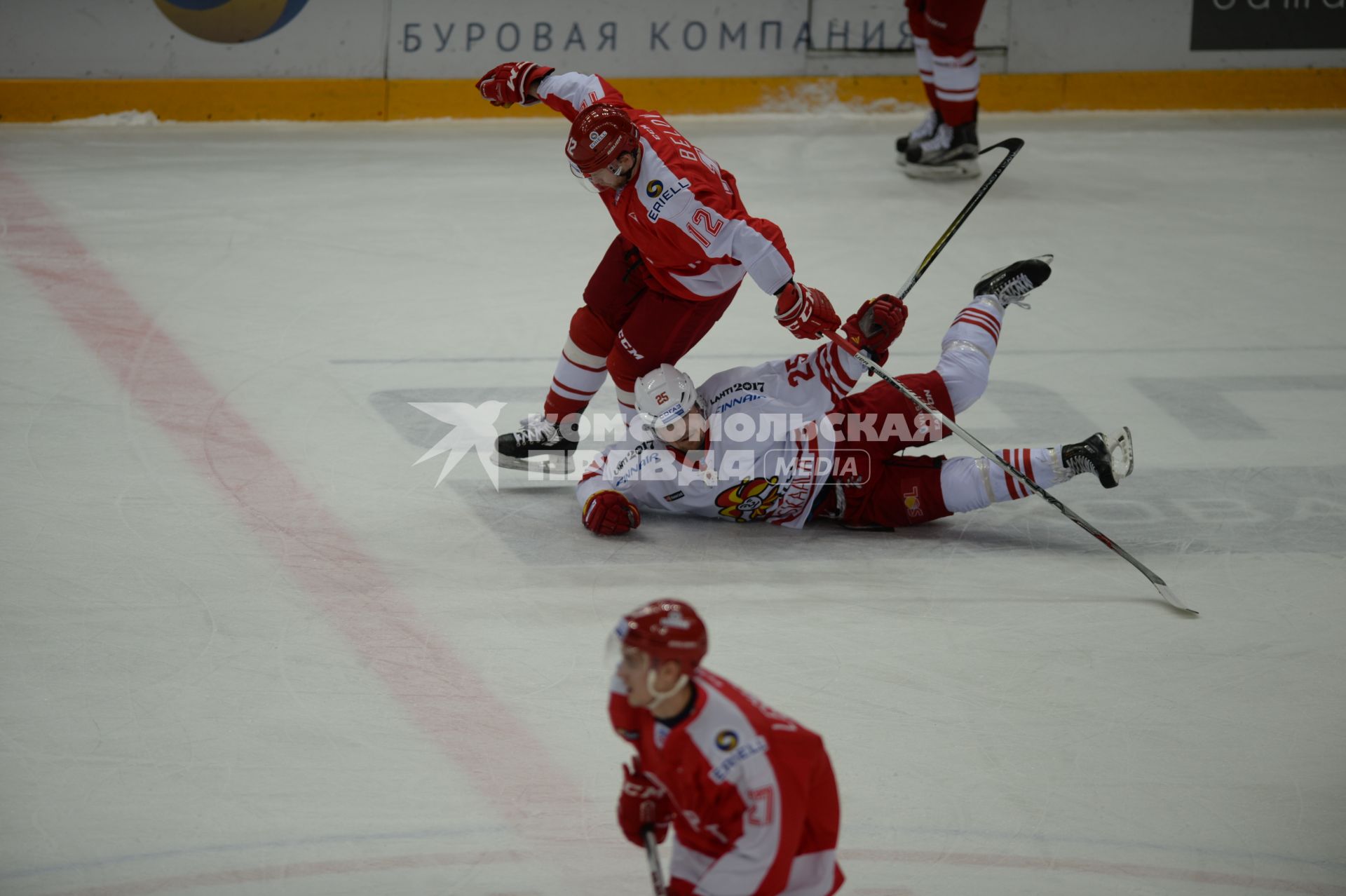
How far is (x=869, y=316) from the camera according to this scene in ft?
12.5

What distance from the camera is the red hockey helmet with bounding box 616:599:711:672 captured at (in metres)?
2.02

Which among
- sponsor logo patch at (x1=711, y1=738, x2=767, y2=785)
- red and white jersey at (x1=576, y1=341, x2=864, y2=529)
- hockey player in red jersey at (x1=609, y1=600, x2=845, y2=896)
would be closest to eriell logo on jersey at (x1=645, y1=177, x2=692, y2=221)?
red and white jersey at (x1=576, y1=341, x2=864, y2=529)

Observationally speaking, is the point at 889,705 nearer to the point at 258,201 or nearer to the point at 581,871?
the point at 581,871

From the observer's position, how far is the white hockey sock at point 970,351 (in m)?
4.09

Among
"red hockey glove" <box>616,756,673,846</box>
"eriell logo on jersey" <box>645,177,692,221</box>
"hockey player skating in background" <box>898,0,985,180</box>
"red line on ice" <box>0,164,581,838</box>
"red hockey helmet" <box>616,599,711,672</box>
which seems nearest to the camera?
"red hockey helmet" <box>616,599,711,672</box>

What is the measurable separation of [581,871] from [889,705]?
80cm

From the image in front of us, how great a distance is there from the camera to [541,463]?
14.5 ft

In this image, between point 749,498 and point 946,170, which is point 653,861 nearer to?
point 749,498

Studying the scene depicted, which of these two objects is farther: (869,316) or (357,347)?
(357,347)

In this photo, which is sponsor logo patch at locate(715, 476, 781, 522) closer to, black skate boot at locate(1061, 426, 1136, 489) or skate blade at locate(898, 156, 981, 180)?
black skate boot at locate(1061, 426, 1136, 489)

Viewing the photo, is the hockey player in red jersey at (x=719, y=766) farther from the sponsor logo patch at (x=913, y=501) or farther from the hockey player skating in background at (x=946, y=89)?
the hockey player skating in background at (x=946, y=89)

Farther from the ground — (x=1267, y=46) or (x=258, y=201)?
(x=1267, y=46)

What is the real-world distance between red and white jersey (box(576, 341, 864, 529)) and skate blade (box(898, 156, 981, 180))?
3482 millimetres

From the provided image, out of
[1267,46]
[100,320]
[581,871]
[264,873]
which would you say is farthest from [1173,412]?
[1267,46]
